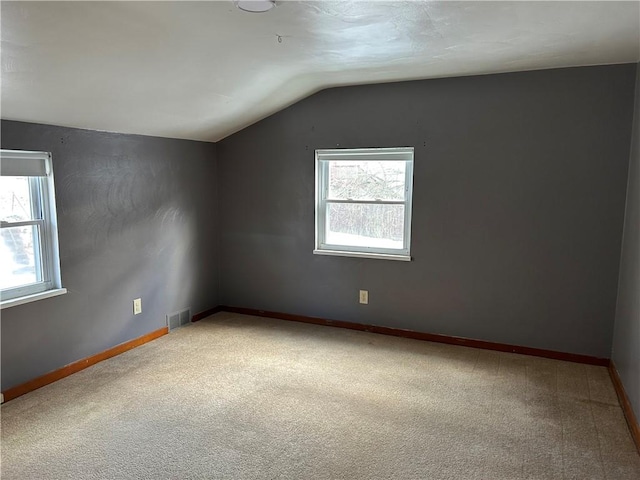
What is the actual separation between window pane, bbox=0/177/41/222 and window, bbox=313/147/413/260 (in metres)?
2.24

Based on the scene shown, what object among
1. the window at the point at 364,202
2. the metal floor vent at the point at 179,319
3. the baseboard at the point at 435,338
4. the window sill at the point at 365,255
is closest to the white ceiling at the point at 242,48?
the window at the point at 364,202

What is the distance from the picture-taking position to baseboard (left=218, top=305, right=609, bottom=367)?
11.4 feet

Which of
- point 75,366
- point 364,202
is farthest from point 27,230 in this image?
point 364,202

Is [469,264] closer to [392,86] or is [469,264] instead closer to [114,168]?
[392,86]

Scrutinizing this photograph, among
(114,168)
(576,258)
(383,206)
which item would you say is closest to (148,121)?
(114,168)

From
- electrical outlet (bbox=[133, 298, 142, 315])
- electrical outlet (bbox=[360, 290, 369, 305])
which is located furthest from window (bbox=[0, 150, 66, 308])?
electrical outlet (bbox=[360, 290, 369, 305])

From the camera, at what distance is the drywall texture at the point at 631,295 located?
2.63 meters

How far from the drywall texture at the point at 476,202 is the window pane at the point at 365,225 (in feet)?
0.59

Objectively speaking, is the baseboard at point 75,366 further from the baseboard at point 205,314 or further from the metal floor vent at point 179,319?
the baseboard at point 205,314

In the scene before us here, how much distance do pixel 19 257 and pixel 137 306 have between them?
1.01 m

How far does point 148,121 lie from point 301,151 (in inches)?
53.4

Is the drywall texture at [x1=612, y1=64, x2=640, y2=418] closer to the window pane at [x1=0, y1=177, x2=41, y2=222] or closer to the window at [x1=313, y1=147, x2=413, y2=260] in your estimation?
the window at [x1=313, y1=147, x2=413, y2=260]

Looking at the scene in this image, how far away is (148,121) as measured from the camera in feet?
11.3

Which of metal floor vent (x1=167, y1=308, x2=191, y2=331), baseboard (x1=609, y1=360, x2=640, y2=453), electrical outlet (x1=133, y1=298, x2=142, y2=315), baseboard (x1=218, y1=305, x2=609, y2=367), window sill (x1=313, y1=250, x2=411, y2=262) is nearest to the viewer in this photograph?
baseboard (x1=609, y1=360, x2=640, y2=453)
